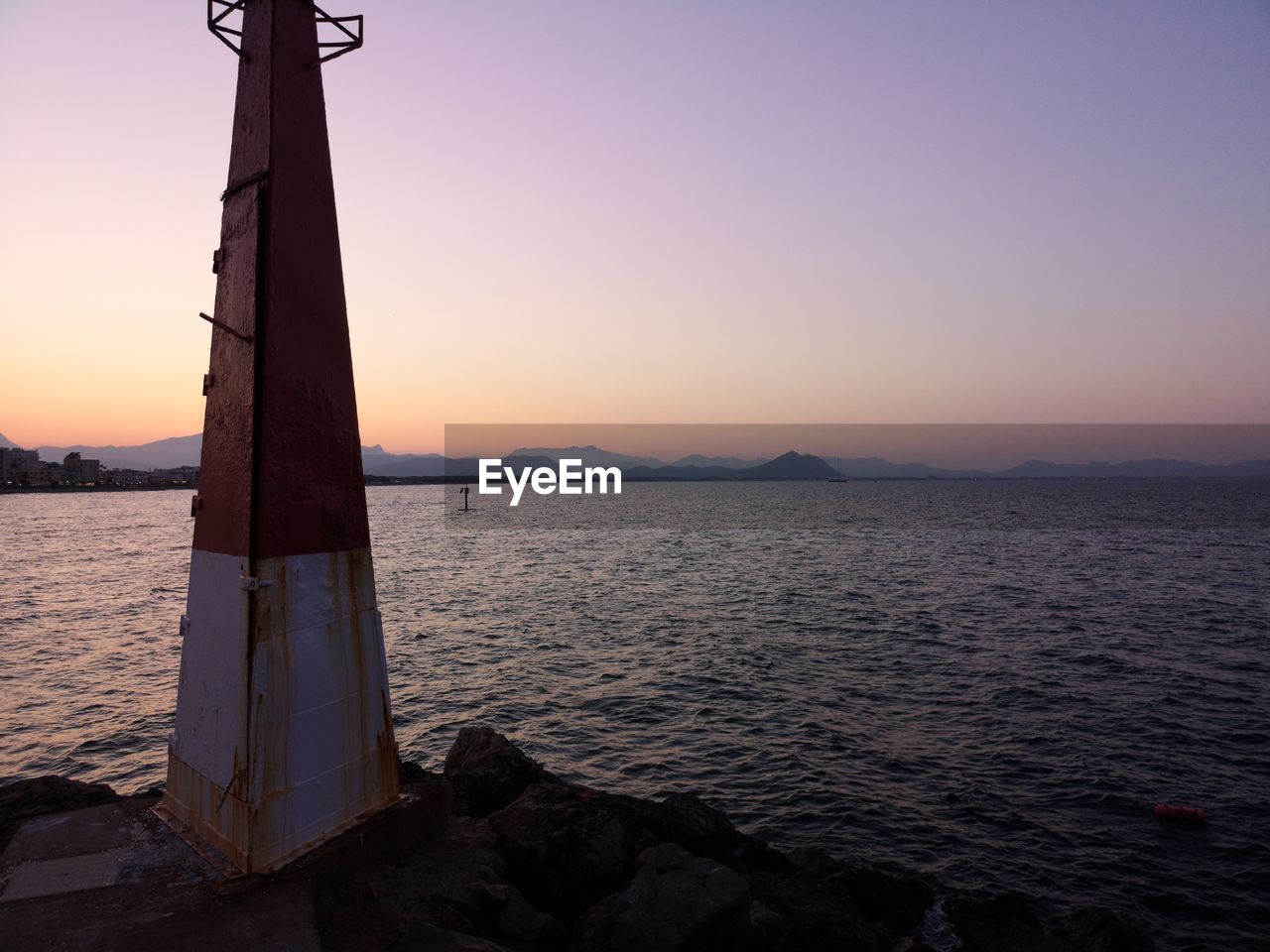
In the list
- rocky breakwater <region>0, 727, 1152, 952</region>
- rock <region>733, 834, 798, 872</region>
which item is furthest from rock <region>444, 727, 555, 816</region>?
rock <region>733, 834, 798, 872</region>

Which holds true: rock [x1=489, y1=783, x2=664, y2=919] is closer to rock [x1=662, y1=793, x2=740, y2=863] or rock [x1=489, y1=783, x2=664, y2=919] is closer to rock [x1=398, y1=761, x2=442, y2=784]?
rock [x1=662, y1=793, x2=740, y2=863]

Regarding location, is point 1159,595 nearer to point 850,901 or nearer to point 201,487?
point 850,901

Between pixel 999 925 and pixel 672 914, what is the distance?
560 cm

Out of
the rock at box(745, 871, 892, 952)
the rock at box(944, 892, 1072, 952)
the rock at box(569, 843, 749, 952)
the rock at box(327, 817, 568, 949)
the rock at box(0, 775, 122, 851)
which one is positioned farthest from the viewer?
the rock at box(944, 892, 1072, 952)

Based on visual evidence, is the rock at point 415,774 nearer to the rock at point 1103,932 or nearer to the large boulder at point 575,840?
the large boulder at point 575,840

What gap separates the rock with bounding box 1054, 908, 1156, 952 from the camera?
8.83 metres

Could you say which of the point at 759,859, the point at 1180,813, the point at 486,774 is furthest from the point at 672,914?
the point at 1180,813

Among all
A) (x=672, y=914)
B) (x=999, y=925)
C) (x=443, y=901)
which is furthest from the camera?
(x=999, y=925)

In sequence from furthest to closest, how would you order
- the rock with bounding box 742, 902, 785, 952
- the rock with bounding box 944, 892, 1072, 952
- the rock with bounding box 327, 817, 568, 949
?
the rock with bounding box 944, 892, 1072, 952
the rock with bounding box 742, 902, 785, 952
the rock with bounding box 327, 817, 568, 949

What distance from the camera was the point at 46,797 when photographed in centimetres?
856

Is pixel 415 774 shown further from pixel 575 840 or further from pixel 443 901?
pixel 443 901

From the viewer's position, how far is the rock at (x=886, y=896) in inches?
380

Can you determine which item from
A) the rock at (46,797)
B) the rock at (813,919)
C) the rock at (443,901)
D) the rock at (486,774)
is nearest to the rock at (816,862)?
the rock at (813,919)

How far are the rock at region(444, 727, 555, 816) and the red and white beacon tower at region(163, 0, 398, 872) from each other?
5134mm
